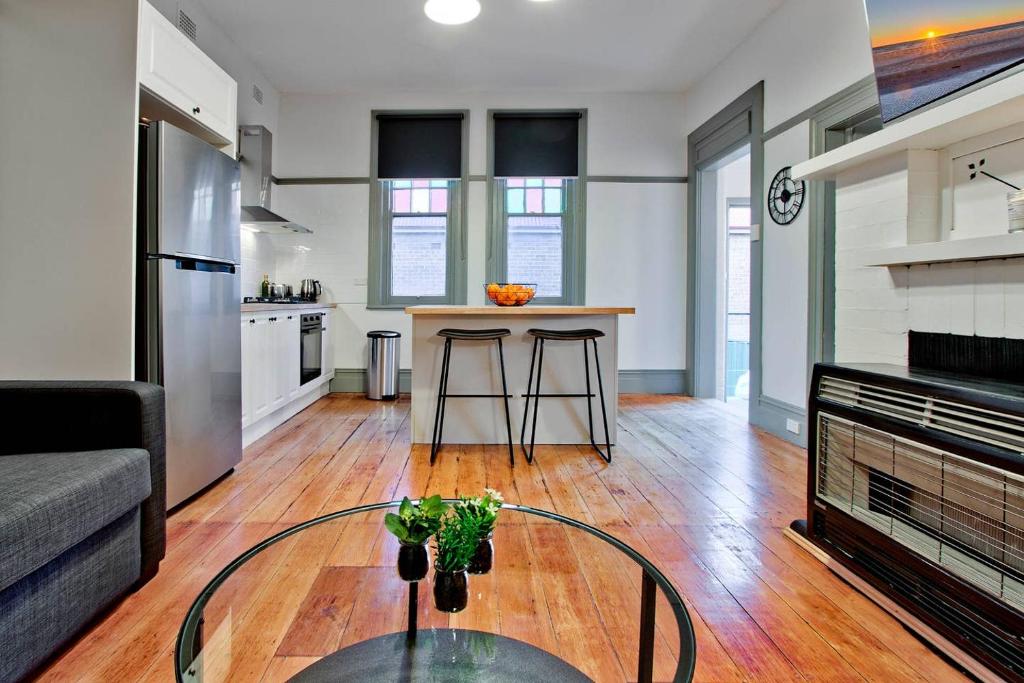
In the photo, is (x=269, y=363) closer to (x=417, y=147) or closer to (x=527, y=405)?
(x=527, y=405)

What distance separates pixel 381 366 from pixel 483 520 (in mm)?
4329

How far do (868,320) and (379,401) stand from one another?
13.2ft

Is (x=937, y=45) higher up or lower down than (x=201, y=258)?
higher up

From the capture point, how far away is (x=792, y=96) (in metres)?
3.60

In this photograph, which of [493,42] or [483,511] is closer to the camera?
[483,511]

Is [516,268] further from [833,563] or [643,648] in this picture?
[643,648]

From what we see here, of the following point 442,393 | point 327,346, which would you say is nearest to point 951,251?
point 442,393

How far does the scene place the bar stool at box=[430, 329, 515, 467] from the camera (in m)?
3.13

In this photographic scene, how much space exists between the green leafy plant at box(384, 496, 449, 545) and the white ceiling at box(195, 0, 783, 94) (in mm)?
3818

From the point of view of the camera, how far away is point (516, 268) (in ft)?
17.7

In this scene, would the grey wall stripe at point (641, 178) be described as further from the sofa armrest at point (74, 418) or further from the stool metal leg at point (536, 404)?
the sofa armrest at point (74, 418)

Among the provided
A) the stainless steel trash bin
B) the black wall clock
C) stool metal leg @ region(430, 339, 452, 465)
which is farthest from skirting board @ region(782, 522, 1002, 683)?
the stainless steel trash bin

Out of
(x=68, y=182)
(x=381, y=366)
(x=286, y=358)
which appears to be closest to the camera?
(x=68, y=182)

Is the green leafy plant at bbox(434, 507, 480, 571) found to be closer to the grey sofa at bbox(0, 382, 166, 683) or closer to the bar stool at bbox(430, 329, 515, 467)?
the grey sofa at bbox(0, 382, 166, 683)
